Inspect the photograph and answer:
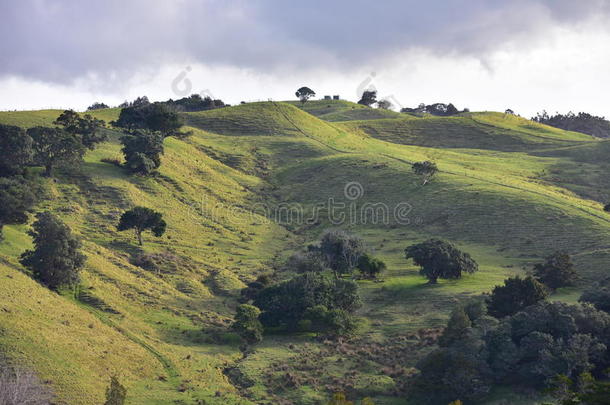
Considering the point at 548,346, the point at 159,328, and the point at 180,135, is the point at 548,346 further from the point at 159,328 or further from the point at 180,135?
the point at 180,135

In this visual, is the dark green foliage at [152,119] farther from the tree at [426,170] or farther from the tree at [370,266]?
the tree at [370,266]

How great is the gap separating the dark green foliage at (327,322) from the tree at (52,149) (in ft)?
147

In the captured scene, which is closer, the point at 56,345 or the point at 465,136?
the point at 56,345

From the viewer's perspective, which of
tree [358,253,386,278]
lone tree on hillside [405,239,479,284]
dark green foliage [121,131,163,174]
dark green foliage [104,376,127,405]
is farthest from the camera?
dark green foliage [121,131,163,174]

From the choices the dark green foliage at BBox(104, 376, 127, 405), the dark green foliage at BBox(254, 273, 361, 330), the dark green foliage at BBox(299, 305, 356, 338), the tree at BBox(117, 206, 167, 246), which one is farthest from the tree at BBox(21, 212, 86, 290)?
the dark green foliage at BBox(299, 305, 356, 338)

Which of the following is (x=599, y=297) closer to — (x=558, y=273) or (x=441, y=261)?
(x=558, y=273)

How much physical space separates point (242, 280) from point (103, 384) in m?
29.4

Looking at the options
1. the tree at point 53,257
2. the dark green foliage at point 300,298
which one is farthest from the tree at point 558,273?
the tree at point 53,257

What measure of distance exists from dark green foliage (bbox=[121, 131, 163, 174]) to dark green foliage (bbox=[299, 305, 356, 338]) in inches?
1833

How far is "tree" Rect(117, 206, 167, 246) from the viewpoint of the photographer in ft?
234

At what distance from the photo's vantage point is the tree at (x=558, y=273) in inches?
2371

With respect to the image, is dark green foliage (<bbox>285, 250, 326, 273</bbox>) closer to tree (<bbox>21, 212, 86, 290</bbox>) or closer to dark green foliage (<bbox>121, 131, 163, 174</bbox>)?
tree (<bbox>21, 212, 86, 290</bbox>)

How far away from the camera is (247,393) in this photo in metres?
44.8

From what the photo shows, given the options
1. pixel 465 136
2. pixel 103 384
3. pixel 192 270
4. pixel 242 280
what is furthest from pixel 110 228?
pixel 465 136
